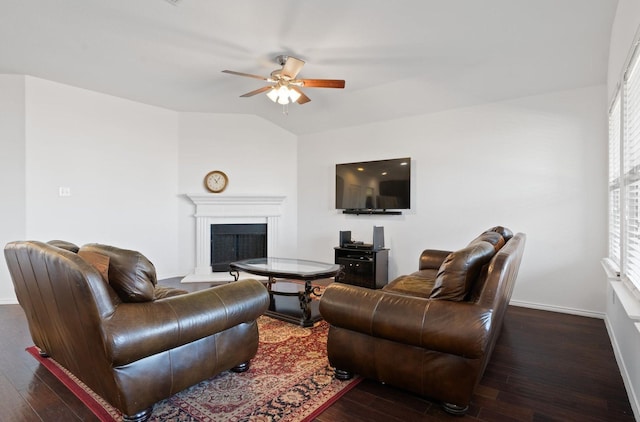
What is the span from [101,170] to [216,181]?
5.37ft

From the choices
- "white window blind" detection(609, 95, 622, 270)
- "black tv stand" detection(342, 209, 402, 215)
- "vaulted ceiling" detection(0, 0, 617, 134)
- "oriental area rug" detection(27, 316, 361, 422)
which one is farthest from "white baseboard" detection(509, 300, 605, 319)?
"oriental area rug" detection(27, 316, 361, 422)

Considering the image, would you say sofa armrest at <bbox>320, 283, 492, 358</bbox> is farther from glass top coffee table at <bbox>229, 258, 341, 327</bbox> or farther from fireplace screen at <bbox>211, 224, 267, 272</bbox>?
fireplace screen at <bbox>211, 224, 267, 272</bbox>

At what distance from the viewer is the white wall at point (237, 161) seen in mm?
5559

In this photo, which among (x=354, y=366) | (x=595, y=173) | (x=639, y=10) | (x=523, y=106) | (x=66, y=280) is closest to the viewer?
(x=66, y=280)

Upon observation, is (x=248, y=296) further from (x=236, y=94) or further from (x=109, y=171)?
(x=109, y=171)

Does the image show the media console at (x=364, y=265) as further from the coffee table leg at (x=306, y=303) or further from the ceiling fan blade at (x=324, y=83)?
the ceiling fan blade at (x=324, y=83)

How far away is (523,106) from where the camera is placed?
3.94 meters

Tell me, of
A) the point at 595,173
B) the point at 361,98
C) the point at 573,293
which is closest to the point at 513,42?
the point at 595,173

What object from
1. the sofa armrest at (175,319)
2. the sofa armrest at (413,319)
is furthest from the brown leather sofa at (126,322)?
the sofa armrest at (413,319)

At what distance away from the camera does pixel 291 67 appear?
3.28 meters

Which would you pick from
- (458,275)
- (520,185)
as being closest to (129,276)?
(458,275)

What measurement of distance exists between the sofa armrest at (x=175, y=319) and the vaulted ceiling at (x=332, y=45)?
2277 millimetres

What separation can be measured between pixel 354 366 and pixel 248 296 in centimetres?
82

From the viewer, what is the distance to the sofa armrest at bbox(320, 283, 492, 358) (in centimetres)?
171
